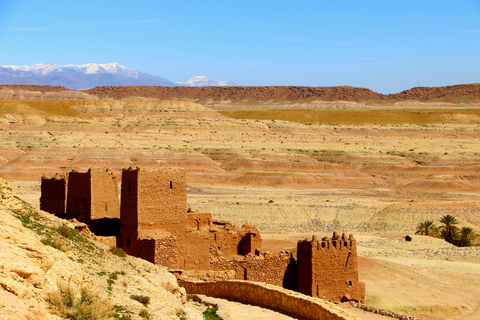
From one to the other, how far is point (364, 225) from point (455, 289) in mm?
19607

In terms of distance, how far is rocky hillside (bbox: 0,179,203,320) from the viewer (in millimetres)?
8508

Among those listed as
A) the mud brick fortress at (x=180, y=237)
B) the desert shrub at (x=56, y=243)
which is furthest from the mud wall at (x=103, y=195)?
the desert shrub at (x=56, y=243)

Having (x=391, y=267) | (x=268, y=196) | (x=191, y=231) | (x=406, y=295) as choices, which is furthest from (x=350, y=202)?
(x=191, y=231)

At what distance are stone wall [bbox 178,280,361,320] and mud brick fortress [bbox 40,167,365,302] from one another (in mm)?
876

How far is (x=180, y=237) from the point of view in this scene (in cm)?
2066

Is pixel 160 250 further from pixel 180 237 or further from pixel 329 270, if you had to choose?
pixel 329 270

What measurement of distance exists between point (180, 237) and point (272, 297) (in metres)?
4.37

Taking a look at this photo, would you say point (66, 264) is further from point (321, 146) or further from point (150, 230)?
point (321, 146)

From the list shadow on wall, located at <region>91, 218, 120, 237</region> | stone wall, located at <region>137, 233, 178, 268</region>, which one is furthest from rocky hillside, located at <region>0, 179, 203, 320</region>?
shadow on wall, located at <region>91, 218, 120, 237</region>

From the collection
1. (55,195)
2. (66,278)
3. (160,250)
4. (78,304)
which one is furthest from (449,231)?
(78,304)

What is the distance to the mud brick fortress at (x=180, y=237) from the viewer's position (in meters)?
20.2

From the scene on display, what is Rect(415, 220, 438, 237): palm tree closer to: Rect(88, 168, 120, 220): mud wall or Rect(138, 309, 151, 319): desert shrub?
Rect(88, 168, 120, 220): mud wall

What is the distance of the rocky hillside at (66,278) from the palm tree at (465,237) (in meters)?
30.0

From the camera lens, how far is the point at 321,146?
296 feet
